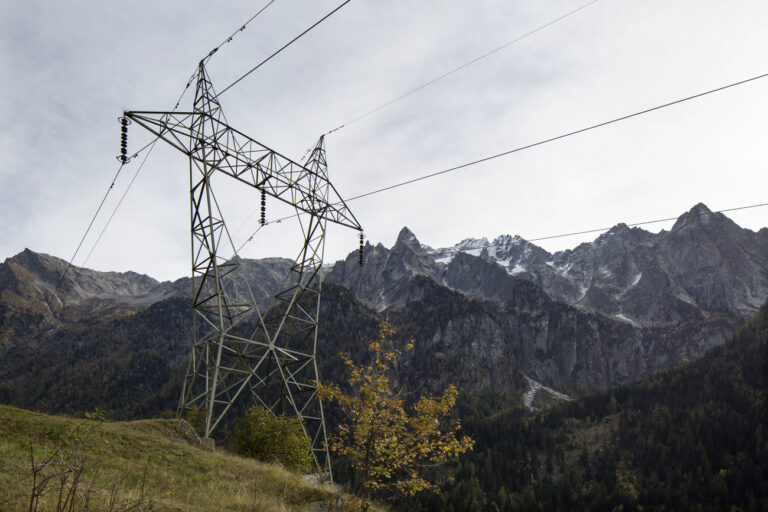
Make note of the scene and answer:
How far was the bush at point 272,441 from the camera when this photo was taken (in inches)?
996

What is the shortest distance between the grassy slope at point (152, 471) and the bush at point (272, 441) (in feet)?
13.3

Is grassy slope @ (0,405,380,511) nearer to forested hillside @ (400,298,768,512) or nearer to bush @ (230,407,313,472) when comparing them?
bush @ (230,407,313,472)

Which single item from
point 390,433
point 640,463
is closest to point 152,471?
point 390,433

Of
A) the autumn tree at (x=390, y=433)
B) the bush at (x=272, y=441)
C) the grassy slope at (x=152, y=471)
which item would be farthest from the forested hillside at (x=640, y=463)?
the autumn tree at (x=390, y=433)

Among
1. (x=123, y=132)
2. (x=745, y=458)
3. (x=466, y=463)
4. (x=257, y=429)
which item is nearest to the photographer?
(x=123, y=132)

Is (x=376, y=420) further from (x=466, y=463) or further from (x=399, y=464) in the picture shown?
(x=466, y=463)

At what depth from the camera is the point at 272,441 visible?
2588 centimetres

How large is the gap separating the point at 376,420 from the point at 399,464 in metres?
1.72

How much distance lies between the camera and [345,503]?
15758 mm

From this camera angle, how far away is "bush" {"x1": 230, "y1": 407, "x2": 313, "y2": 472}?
25.3 metres

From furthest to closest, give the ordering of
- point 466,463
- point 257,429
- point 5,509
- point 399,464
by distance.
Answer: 1. point 466,463
2. point 257,429
3. point 399,464
4. point 5,509

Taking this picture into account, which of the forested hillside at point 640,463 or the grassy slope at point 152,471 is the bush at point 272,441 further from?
the forested hillside at point 640,463

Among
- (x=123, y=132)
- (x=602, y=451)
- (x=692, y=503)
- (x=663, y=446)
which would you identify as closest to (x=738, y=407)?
(x=663, y=446)

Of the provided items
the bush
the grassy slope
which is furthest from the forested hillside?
the grassy slope
